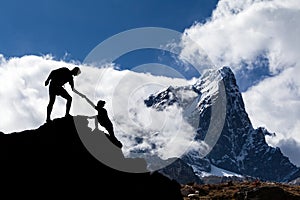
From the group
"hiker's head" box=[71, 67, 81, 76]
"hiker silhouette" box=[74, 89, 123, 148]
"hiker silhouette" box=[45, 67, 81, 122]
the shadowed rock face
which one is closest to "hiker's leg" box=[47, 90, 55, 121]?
"hiker silhouette" box=[45, 67, 81, 122]

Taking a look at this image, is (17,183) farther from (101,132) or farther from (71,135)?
(101,132)

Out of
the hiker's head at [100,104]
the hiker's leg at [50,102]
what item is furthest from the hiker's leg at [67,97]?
the hiker's head at [100,104]

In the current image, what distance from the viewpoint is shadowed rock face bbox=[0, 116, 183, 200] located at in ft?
71.0

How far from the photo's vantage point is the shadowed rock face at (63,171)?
71.0ft

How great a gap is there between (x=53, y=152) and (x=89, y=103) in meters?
3.71

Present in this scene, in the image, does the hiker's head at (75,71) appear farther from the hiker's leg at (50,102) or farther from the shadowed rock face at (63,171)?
the shadowed rock face at (63,171)

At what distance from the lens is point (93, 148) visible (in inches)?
973

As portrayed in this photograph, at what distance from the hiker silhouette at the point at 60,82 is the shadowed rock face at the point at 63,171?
105 centimetres

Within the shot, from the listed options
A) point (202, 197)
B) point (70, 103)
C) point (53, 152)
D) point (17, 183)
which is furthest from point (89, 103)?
point (202, 197)

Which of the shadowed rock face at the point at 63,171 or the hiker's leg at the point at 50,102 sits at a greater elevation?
the hiker's leg at the point at 50,102

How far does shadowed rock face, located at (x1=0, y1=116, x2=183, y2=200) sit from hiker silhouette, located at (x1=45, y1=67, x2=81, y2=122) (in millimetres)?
1047

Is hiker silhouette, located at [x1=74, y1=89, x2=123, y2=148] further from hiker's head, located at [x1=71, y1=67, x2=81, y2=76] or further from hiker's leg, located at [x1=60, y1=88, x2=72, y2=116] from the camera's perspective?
hiker's head, located at [x1=71, y1=67, x2=81, y2=76]

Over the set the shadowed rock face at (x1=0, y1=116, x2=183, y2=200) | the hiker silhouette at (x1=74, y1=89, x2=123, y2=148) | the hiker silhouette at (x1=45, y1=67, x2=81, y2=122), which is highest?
the hiker silhouette at (x1=45, y1=67, x2=81, y2=122)

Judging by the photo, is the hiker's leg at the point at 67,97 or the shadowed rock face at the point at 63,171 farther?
the hiker's leg at the point at 67,97
